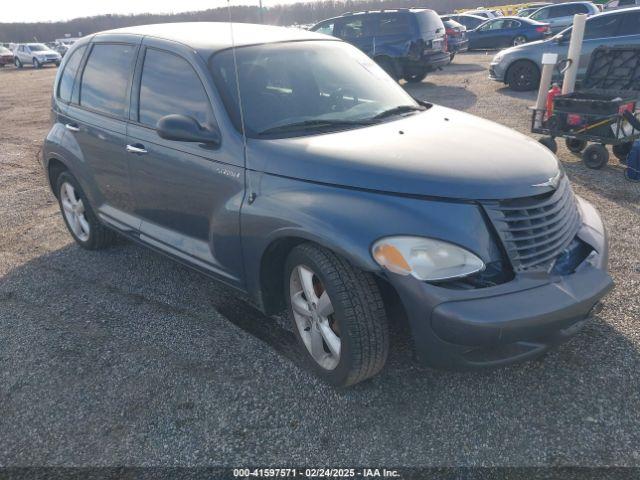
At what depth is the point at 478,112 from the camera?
1002 cm

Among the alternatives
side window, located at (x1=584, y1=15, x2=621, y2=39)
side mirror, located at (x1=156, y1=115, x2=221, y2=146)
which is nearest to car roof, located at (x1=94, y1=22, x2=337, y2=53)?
side mirror, located at (x1=156, y1=115, x2=221, y2=146)

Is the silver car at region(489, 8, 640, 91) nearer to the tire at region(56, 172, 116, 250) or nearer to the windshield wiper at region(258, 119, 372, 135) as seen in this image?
the windshield wiper at region(258, 119, 372, 135)

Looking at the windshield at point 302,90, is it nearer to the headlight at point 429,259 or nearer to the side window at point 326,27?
the headlight at point 429,259

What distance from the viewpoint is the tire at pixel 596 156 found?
6148 millimetres

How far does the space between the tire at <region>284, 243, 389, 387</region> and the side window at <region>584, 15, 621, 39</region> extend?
10623 mm

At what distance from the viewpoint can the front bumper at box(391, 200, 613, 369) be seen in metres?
2.20

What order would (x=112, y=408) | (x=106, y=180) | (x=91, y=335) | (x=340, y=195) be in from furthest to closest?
(x=106, y=180), (x=91, y=335), (x=112, y=408), (x=340, y=195)

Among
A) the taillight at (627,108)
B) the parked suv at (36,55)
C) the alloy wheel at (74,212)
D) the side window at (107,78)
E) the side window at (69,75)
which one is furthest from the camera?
the parked suv at (36,55)

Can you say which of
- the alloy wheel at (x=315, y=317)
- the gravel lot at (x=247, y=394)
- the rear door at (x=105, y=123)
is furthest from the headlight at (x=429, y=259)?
the rear door at (x=105, y=123)

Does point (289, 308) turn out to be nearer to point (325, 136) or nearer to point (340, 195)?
point (340, 195)

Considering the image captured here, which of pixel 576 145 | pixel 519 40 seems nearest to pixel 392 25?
pixel 576 145

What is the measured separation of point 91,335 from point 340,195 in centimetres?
206

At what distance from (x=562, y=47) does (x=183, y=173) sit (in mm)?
10426

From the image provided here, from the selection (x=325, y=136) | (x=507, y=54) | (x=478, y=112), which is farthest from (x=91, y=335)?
(x=507, y=54)
